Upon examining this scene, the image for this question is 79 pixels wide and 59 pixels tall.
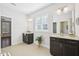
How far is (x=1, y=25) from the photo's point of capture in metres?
4.86

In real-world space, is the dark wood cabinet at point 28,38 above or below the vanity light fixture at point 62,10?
below

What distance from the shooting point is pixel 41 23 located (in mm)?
5867

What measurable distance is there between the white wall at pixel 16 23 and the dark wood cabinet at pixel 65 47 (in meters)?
3.36

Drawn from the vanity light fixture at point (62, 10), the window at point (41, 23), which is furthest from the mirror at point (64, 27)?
the window at point (41, 23)

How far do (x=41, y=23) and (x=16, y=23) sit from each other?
178 cm

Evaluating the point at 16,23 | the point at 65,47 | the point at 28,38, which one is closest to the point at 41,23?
the point at 28,38

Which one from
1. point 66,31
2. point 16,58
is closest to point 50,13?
point 66,31

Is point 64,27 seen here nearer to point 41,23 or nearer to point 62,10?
point 62,10

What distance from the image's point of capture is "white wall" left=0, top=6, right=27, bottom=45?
5358 mm

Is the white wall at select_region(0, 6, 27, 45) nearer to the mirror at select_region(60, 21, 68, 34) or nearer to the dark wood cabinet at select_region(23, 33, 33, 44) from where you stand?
the dark wood cabinet at select_region(23, 33, 33, 44)

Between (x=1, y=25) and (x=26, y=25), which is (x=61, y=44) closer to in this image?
(x=1, y=25)

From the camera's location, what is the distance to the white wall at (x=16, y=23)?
536 cm

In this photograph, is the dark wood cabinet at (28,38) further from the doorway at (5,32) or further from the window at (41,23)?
the doorway at (5,32)

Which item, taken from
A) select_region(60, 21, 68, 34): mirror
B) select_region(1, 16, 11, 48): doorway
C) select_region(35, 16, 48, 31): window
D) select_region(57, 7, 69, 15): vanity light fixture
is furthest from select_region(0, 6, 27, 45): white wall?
select_region(60, 21, 68, 34): mirror
